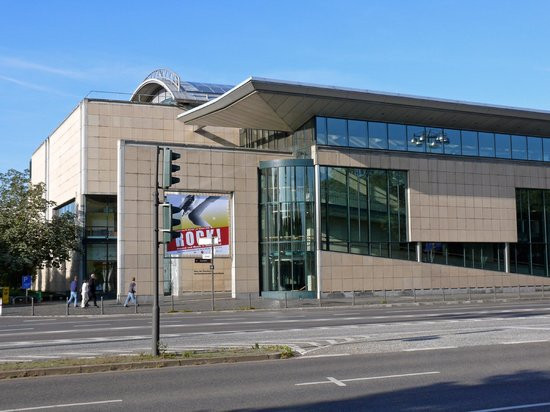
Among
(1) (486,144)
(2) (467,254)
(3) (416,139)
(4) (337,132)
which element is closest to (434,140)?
(3) (416,139)

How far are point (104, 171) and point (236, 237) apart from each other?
13259 mm

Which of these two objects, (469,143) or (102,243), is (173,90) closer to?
(102,243)

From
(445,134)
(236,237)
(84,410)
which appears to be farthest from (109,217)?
(84,410)

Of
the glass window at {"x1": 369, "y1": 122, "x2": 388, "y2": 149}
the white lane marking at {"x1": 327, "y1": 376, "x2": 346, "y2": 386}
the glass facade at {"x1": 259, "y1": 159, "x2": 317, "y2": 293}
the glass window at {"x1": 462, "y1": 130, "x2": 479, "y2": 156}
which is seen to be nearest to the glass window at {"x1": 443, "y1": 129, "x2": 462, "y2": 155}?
the glass window at {"x1": 462, "y1": 130, "x2": 479, "y2": 156}

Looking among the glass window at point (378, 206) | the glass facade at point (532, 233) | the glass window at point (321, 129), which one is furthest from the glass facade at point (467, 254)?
the glass window at point (321, 129)

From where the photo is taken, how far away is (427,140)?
47094mm

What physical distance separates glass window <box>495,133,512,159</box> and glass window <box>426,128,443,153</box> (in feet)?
17.3

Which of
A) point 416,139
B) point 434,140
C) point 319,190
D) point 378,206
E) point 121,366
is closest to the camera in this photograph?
point 121,366

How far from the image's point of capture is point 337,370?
12.6m

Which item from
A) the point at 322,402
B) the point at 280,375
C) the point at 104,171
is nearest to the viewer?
the point at 322,402

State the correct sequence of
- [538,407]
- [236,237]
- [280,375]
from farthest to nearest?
[236,237] → [280,375] → [538,407]

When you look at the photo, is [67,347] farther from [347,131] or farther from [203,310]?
[347,131]

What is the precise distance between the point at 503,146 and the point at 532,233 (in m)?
7.14

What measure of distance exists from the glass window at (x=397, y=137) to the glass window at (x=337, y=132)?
3568 millimetres
